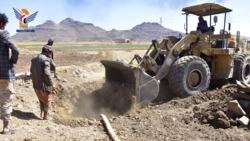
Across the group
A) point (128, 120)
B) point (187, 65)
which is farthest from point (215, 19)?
point (128, 120)

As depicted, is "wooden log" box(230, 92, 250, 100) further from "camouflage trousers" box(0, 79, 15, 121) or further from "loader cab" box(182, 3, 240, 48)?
"camouflage trousers" box(0, 79, 15, 121)

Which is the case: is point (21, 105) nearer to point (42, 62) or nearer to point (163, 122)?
point (42, 62)

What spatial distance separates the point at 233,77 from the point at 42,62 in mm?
6928

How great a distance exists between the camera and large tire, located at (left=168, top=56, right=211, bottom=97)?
6812mm

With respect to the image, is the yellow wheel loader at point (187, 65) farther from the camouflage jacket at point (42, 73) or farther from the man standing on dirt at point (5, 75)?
the man standing on dirt at point (5, 75)

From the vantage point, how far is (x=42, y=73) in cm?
505

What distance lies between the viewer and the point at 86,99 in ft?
25.8

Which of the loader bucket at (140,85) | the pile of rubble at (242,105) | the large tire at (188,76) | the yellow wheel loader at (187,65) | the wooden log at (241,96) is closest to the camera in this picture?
the pile of rubble at (242,105)

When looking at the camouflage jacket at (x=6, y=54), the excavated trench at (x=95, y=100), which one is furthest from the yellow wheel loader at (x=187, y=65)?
the camouflage jacket at (x=6, y=54)

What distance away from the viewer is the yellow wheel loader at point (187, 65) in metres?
6.49

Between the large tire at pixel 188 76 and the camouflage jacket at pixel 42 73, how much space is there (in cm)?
348

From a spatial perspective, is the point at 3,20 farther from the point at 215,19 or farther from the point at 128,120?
the point at 215,19

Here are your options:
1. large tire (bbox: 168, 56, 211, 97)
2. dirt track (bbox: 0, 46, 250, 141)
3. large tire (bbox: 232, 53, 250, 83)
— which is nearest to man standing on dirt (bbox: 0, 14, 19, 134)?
dirt track (bbox: 0, 46, 250, 141)

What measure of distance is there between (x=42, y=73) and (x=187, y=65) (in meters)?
4.04
